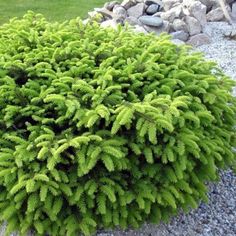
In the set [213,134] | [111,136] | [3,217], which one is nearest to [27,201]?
[3,217]

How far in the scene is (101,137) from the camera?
3.19 m

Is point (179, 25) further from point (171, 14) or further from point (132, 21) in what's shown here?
point (132, 21)

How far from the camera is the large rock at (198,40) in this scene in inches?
293

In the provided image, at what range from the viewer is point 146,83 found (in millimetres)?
3691

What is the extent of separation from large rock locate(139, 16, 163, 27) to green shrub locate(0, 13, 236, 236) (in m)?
3.48

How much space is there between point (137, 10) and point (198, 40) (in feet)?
3.90

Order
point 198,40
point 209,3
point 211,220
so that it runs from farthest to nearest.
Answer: point 209,3 < point 198,40 < point 211,220

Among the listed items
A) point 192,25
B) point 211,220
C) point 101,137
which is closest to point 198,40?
point 192,25

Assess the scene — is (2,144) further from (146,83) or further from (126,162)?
(146,83)

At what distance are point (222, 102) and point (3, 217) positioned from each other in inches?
80.5

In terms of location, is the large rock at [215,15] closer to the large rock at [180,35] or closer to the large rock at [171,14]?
the large rock at [171,14]

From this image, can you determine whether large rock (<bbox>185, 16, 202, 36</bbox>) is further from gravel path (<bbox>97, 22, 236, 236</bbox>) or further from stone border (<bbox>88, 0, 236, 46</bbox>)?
gravel path (<bbox>97, 22, 236, 236</bbox>)

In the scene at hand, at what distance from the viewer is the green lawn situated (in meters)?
9.83

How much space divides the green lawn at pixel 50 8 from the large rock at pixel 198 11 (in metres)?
3.10
